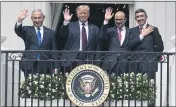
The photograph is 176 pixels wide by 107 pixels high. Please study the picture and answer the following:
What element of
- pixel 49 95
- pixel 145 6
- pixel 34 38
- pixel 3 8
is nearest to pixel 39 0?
pixel 3 8

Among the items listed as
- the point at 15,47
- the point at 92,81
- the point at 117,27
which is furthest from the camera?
the point at 15,47

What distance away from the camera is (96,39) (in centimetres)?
1161

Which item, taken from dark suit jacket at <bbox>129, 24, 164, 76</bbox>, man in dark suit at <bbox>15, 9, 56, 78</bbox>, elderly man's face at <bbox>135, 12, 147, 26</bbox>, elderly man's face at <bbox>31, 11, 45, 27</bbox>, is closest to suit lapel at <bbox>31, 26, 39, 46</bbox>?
man in dark suit at <bbox>15, 9, 56, 78</bbox>

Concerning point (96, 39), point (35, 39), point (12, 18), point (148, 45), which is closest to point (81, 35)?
point (96, 39)

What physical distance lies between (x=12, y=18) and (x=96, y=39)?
148 inches

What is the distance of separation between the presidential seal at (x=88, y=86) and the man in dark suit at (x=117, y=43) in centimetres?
22

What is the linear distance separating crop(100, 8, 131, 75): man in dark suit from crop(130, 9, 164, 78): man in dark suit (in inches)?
5.8

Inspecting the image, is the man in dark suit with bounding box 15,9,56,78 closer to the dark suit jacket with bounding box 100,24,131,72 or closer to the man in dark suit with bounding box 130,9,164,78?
the dark suit jacket with bounding box 100,24,131,72

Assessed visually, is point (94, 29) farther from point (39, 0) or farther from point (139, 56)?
point (39, 0)

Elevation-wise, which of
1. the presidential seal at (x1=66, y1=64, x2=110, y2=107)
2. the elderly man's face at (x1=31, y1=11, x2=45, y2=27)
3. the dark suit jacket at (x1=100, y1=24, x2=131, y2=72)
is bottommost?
the presidential seal at (x1=66, y1=64, x2=110, y2=107)

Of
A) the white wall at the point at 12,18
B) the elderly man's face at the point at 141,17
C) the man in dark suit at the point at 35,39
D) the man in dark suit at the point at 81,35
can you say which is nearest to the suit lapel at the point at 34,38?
the man in dark suit at the point at 35,39

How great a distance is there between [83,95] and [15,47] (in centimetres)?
410

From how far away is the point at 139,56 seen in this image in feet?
36.6

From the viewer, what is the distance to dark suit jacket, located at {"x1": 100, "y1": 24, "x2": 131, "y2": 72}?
1112 cm
